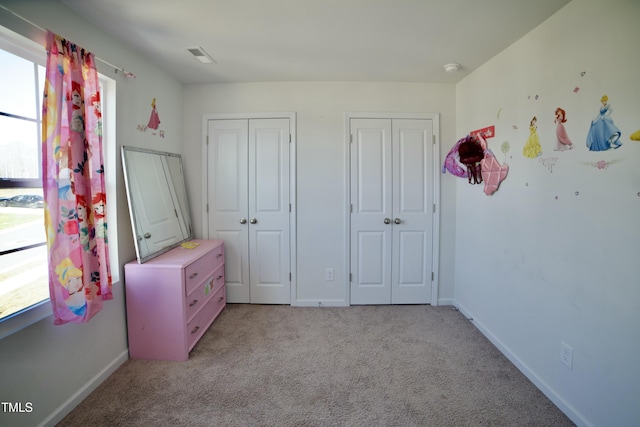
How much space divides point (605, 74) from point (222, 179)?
119 inches

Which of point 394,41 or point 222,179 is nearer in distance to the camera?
point 394,41

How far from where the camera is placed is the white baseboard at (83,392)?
5.08 feet

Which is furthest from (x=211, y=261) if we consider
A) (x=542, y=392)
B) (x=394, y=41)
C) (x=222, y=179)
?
(x=542, y=392)

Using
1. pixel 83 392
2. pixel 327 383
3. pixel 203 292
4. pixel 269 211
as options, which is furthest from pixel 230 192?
pixel 327 383

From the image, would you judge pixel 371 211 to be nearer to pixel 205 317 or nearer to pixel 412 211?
pixel 412 211

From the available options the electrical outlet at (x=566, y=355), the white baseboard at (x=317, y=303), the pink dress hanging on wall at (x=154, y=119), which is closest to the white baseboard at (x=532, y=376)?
the electrical outlet at (x=566, y=355)

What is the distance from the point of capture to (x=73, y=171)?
160 centimetres

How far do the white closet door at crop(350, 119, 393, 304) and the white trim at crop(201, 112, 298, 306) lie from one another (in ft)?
2.02

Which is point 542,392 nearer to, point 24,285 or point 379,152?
point 379,152

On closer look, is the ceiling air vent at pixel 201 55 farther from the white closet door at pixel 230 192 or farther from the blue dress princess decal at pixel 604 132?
the blue dress princess decal at pixel 604 132

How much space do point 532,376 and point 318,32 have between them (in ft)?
9.27

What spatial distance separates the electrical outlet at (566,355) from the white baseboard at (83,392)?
2976 mm

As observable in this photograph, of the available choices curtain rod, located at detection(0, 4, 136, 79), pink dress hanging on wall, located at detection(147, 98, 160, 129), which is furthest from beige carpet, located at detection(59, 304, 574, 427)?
curtain rod, located at detection(0, 4, 136, 79)

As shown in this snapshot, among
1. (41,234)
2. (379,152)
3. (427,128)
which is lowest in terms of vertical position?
(41,234)
